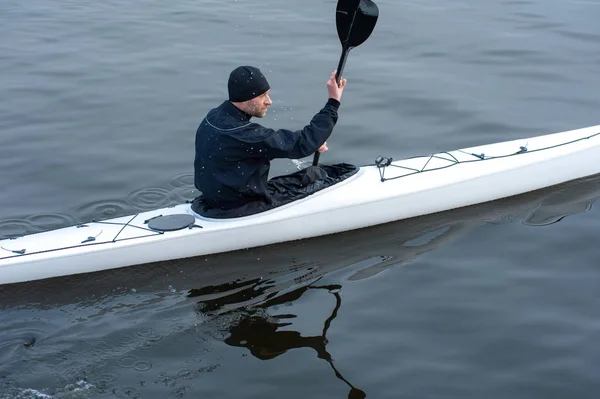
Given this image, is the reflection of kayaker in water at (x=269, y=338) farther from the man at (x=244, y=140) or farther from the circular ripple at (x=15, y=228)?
the circular ripple at (x=15, y=228)

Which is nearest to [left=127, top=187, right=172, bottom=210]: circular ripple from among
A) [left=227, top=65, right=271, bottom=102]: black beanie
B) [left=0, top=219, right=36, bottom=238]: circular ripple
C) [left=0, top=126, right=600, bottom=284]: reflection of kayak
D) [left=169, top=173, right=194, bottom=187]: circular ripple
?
[left=169, top=173, right=194, bottom=187]: circular ripple

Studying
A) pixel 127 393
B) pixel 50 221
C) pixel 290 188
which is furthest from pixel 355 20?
pixel 127 393

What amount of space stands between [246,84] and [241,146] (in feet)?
1.40

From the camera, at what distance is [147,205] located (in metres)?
6.80

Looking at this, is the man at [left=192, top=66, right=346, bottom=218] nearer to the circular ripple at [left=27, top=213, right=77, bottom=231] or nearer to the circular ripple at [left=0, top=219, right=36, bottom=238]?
the circular ripple at [left=27, top=213, right=77, bottom=231]

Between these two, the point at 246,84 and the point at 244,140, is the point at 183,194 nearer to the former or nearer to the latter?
the point at 244,140

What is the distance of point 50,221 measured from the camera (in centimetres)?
653

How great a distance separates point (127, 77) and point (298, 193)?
494cm

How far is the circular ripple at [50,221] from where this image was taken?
6420mm

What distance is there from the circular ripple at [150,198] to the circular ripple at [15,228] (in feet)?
2.93

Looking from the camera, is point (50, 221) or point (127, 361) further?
point (50, 221)

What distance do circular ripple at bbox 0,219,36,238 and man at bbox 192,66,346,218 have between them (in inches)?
63.9

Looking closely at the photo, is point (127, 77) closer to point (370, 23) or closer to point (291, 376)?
point (370, 23)

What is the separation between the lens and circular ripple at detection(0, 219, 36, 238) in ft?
20.6
